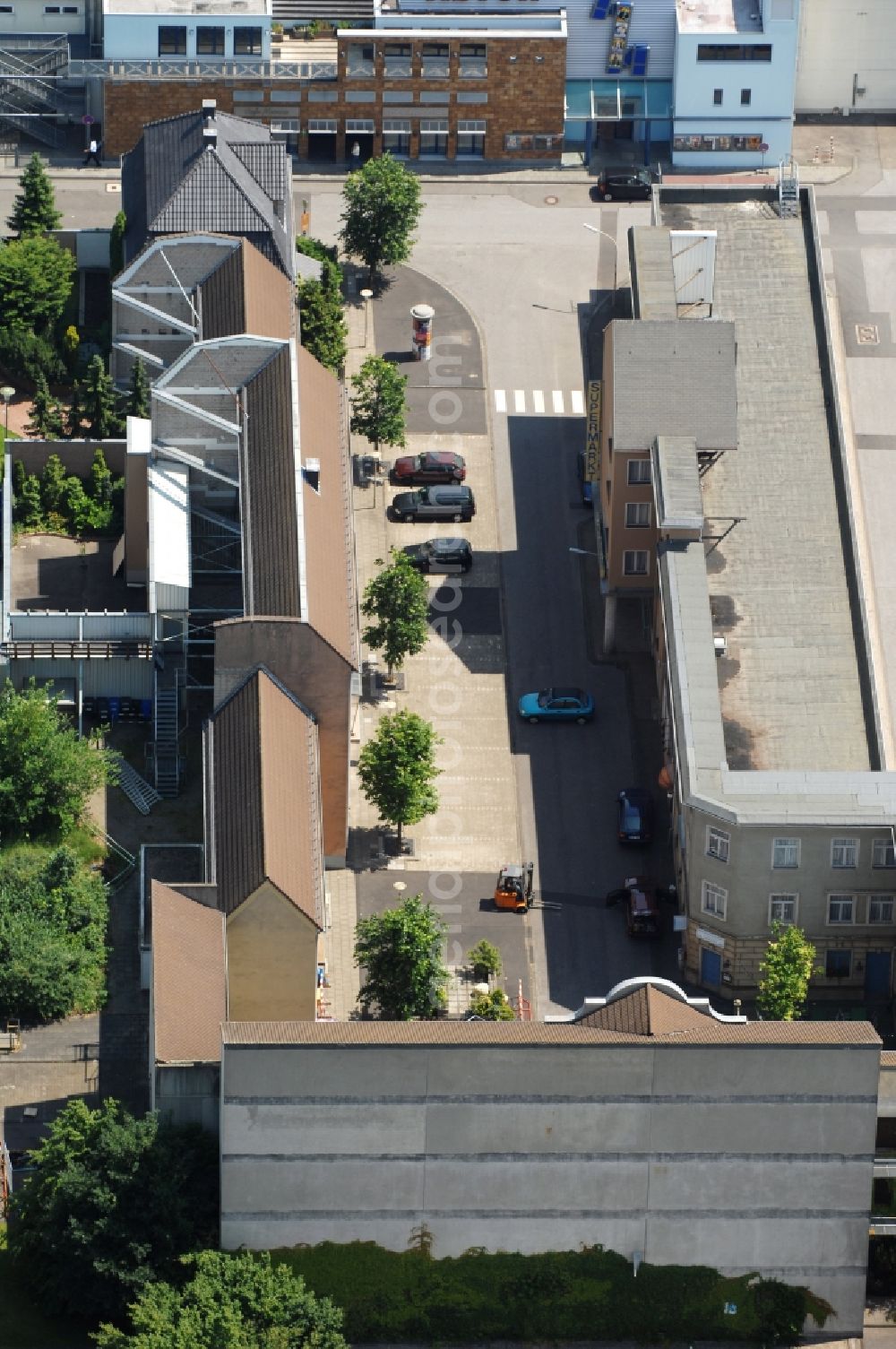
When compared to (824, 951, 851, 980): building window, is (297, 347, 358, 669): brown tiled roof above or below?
above

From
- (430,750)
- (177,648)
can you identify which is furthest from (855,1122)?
(177,648)

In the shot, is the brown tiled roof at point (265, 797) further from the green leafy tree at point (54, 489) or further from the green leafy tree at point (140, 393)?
the green leafy tree at point (140, 393)

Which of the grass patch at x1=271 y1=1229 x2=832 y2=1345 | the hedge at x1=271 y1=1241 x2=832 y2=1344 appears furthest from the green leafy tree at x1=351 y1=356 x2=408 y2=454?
the hedge at x1=271 y1=1241 x2=832 y2=1344

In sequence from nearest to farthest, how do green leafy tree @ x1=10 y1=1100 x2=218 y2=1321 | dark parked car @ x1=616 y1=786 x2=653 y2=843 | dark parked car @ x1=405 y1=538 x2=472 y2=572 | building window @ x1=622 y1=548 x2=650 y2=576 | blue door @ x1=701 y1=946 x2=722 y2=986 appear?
green leafy tree @ x1=10 y1=1100 x2=218 y2=1321 → blue door @ x1=701 y1=946 x2=722 y2=986 → dark parked car @ x1=616 y1=786 x2=653 y2=843 → building window @ x1=622 y1=548 x2=650 y2=576 → dark parked car @ x1=405 y1=538 x2=472 y2=572

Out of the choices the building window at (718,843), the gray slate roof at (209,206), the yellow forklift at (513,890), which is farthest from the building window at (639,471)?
the gray slate roof at (209,206)

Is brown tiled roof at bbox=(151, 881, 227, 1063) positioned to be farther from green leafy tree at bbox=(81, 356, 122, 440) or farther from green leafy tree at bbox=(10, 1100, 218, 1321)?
green leafy tree at bbox=(81, 356, 122, 440)

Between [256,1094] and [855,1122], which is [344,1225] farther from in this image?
[855,1122]

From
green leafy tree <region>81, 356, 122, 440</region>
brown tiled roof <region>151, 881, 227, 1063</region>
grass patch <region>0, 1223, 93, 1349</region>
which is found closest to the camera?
grass patch <region>0, 1223, 93, 1349</region>
